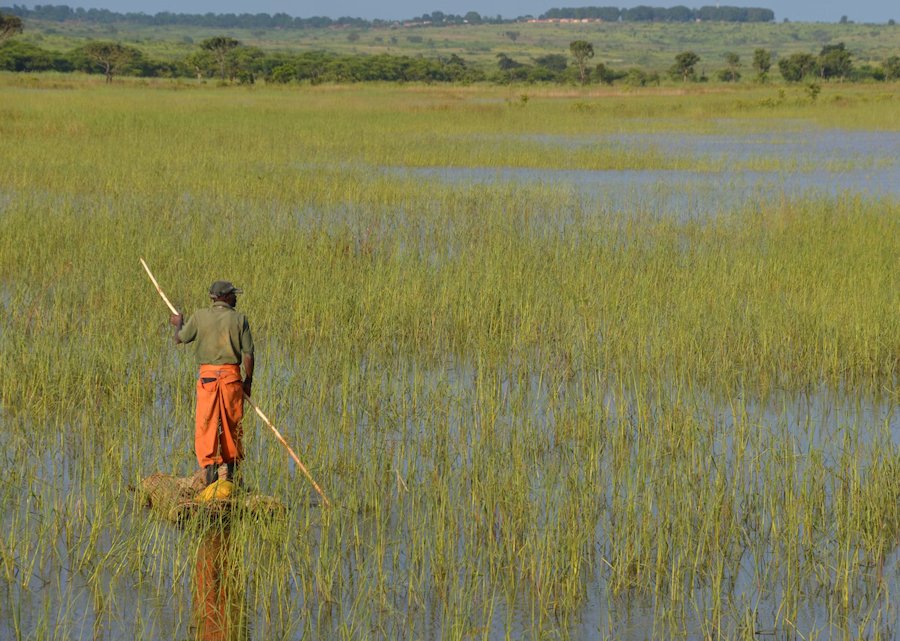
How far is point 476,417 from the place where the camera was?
7.90 m

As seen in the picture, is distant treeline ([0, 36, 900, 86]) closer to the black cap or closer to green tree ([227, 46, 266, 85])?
green tree ([227, 46, 266, 85])

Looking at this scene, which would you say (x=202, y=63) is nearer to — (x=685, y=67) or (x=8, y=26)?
(x=8, y=26)

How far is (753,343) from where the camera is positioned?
956 cm

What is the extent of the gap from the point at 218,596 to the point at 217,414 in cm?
119

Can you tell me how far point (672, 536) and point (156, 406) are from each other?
3.80m

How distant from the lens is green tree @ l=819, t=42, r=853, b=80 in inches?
3088

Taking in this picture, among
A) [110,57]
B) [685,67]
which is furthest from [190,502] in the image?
[685,67]

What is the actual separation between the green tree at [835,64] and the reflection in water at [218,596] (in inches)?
3067

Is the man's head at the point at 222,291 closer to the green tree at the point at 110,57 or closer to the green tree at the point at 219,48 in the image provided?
the green tree at the point at 110,57

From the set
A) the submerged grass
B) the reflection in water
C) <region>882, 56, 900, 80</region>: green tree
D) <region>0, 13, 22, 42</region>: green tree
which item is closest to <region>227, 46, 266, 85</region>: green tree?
<region>0, 13, 22, 42</region>: green tree

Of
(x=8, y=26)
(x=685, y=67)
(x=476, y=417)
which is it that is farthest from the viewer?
(x=685, y=67)

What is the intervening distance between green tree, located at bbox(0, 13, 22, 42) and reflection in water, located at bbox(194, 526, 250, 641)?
80.6 m

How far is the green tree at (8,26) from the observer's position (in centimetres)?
7938

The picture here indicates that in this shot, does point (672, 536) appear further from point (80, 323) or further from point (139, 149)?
point (139, 149)
